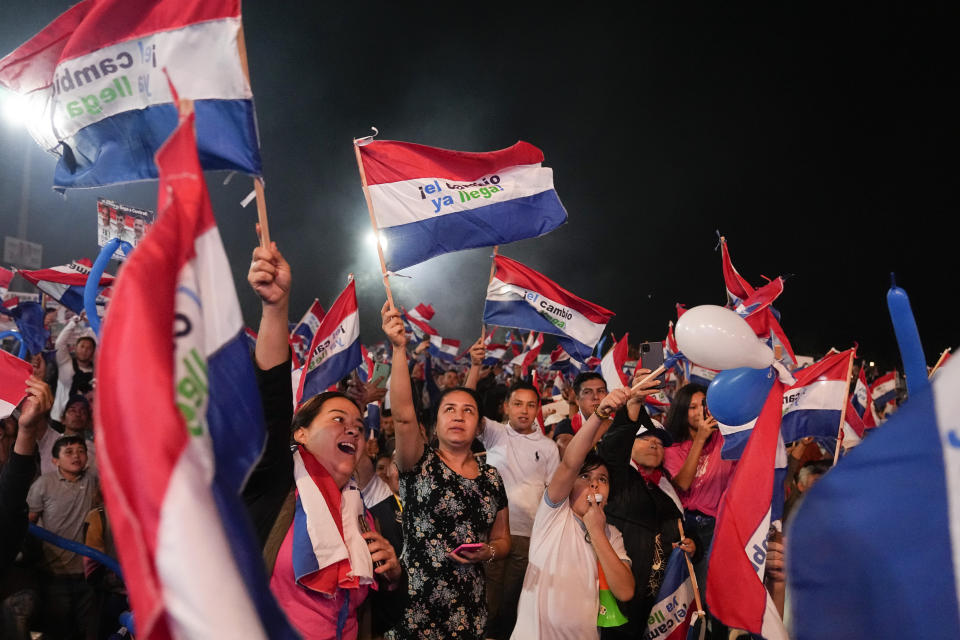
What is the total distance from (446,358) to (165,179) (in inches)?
625

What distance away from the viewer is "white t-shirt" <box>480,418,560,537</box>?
4.57 m

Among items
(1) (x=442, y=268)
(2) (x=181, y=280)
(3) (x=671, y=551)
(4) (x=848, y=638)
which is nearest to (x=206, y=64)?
(2) (x=181, y=280)

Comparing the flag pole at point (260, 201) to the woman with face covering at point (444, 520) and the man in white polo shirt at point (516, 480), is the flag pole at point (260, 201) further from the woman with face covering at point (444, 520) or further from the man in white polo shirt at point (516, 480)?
the man in white polo shirt at point (516, 480)

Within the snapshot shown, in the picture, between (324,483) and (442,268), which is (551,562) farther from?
(442,268)

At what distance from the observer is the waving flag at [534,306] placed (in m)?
6.14

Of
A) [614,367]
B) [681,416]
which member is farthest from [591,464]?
[614,367]

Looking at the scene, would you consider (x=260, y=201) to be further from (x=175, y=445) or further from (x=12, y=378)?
(x=12, y=378)

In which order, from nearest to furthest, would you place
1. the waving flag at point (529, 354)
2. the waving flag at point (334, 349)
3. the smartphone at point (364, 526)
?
the smartphone at point (364, 526)
the waving flag at point (334, 349)
the waving flag at point (529, 354)

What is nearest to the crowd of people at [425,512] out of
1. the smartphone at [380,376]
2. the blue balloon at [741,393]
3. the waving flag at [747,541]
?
the blue balloon at [741,393]

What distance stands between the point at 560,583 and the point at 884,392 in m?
11.4

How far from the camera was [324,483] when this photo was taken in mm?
2611

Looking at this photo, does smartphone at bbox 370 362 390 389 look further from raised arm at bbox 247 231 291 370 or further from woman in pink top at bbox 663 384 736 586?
raised arm at bbox 247 231 291 370

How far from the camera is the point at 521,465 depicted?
472cm

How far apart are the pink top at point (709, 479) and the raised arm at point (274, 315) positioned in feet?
11.5
